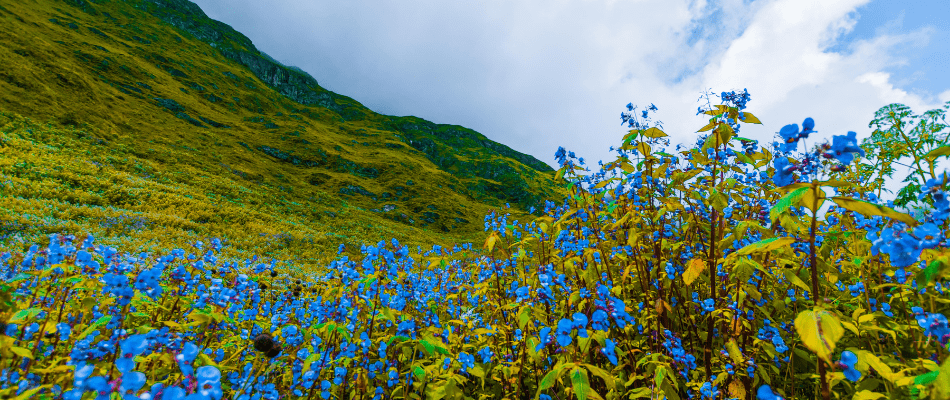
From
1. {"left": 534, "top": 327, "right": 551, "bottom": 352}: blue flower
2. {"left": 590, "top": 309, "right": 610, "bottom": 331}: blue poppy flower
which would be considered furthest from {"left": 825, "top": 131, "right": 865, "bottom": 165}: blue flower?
{"left": 534, "top": 327, "right": 551, "bottom": 352}: blue flower

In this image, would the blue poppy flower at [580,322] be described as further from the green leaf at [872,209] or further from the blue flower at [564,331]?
the green leaf at [872,209]

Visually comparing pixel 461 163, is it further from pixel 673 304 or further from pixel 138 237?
pixel 673 304

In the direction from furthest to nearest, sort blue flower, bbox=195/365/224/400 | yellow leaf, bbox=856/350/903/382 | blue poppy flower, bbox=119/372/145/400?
yellow leaf, bbox=856/350/903/382
blue flower, bbox=195/365/224/400
blue poppy flower, bbox=119/372/145/400

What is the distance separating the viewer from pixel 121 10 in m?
61.1

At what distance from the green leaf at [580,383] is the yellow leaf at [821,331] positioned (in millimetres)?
751

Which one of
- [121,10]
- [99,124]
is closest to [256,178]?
[99,124]

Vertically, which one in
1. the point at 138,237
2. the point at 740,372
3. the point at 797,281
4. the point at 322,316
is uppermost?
the point at 797,281

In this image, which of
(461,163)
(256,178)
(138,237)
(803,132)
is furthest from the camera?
(461,163)

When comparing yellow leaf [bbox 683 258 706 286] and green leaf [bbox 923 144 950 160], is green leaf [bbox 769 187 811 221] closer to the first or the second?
green leaf [bbox 923 144 950 160]

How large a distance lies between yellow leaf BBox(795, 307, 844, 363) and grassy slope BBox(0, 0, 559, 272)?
6881mm

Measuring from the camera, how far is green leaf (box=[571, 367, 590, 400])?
141 centimetres

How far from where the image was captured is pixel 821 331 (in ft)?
3.34

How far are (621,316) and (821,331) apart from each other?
0.92 m

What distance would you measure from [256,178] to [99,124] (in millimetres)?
11197
